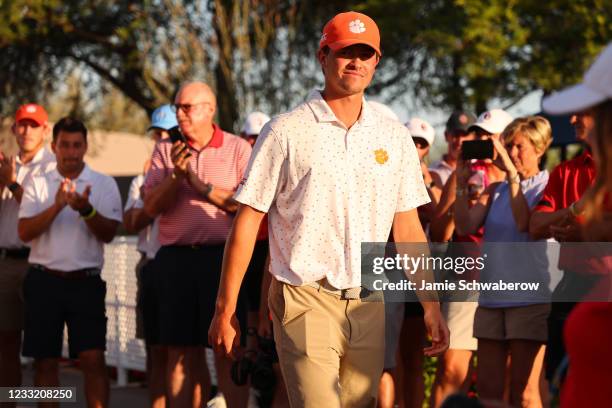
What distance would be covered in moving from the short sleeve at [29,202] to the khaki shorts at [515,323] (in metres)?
A: 3.17

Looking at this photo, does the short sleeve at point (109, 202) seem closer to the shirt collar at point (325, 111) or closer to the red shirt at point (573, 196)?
the red shirt at point (573, 196)

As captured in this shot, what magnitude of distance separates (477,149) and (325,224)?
8.16ft

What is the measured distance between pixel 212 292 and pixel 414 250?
257 centimetres

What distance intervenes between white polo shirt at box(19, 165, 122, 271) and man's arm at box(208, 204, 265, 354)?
3.34m

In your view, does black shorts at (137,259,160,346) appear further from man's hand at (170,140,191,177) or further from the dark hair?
the dark hair

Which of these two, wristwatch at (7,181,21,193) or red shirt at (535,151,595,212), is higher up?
wristwatch at (7,181,21,193)

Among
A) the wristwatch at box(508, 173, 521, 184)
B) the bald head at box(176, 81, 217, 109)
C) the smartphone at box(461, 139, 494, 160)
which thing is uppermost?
the bald head at box(176, 81, 217, 109)

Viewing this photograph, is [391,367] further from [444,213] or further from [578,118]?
[578,118]

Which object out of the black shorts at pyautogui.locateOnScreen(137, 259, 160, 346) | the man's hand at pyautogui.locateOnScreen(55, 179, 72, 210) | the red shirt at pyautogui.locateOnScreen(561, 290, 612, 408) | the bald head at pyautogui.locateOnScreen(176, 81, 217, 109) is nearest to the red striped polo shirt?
the bald head at pyautogui.locateOnScreen(176, 81, 217, 109)

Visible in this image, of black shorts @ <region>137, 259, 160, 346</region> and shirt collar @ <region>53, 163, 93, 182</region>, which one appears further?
shirt collar @ <region>53, 163, 93, 182</region>

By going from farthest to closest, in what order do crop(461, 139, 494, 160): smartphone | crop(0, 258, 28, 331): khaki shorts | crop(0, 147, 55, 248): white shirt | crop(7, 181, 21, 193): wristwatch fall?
crop(0, 147, 55, 248): white shirt, crop(0, 258, 28, 331): khaki shorts, crop(7, 181, 21, 193): wristwatch, crop(461, 139, 494, 160): smartphone

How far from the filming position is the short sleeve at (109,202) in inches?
339

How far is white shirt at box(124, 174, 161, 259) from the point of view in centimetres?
884

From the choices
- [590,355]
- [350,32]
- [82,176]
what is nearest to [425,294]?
[350,32]
